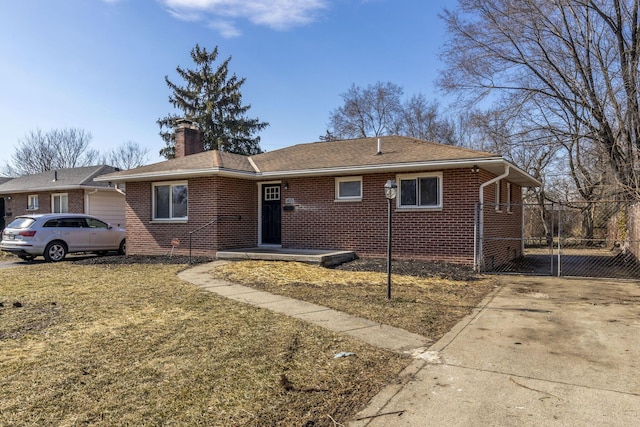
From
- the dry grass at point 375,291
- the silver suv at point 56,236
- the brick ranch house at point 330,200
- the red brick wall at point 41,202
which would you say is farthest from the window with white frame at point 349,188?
the red brick wall at point 41,202

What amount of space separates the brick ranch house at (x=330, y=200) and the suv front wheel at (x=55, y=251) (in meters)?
2.02

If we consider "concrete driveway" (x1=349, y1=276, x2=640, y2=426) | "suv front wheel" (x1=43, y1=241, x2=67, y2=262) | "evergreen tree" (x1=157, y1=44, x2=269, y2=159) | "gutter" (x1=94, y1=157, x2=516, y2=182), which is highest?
"evergreen tree" (x1=157, y1=44, x2=269, y2=159)

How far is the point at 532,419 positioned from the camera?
10.3 ft

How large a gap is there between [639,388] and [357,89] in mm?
39136

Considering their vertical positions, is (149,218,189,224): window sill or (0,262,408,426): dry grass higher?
(149,218,189,224): window sill

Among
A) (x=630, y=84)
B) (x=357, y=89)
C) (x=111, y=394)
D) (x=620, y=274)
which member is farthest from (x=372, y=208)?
(x=357, y=89)

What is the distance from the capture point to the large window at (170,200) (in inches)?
546

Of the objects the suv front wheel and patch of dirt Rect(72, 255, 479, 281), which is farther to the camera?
the suv front wheel

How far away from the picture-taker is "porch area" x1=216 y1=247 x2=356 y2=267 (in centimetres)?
1139

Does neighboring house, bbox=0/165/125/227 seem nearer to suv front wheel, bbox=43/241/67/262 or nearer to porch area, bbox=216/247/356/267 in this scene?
suv front wheel, bbox=43/241/67/262

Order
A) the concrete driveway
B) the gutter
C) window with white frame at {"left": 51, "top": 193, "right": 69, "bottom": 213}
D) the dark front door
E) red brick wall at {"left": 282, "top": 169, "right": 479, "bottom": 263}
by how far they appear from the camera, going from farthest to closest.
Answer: window with white frame at {"left": 51, "top": 193, "right": 69, "bottom": 213}, the dark front door, red brick wall at {"left": 282, "top": 169, "right": 479, "bottom": 263}, the gutter, the concrete driveway

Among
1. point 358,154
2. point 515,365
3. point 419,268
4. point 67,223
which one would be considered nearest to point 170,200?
point 67,223

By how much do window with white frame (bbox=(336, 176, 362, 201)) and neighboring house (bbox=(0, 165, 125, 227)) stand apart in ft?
36.5

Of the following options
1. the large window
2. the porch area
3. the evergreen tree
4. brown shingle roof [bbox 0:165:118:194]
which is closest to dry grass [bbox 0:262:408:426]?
the porch area
